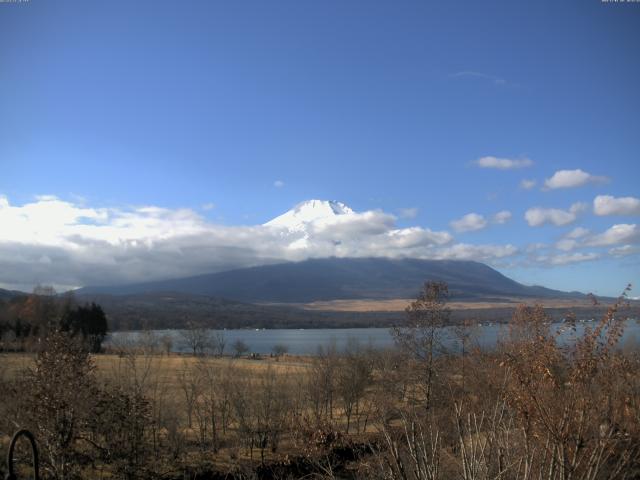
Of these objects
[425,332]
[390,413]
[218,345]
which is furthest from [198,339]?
[390,413]

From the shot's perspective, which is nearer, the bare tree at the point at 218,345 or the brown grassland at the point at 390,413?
the brown grassland at the point at 390,413

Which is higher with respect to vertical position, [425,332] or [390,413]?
[425,332]

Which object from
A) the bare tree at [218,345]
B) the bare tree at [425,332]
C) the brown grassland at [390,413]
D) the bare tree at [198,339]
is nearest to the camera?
the brown grassland at [390,413]

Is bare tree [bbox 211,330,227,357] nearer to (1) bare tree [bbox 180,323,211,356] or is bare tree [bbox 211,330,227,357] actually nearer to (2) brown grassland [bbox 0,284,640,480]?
(1) bare tree [bbox 180,323,211,356]

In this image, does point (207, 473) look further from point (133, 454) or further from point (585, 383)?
point (585, 383)

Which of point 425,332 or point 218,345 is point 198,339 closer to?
point 218,345

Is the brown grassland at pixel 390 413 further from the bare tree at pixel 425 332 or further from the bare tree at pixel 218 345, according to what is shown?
the bare tree at pixel 218 345

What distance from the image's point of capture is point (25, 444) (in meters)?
16.6

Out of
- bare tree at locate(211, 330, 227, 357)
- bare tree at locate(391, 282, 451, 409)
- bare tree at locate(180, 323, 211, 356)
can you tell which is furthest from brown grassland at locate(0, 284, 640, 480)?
bare tree at locate(180, 323, 211, 356)

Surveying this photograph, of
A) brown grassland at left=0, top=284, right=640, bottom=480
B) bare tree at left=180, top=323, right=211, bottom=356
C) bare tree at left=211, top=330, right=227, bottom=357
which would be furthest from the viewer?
bare tree at left=180, top=323, right=211, bottom=356

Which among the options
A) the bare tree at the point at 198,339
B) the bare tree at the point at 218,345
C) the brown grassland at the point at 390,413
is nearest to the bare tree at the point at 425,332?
the brown grassland at the point at 390,413

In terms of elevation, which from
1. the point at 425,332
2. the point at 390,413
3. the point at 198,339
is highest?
the point at 425,332

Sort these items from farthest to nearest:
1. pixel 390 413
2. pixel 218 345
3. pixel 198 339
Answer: pixel 218 345
pixel 198 339
pixel 390 413

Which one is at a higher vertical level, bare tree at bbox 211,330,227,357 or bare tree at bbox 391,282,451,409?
bare tree at bbox 391,282,451,409
